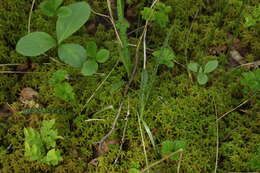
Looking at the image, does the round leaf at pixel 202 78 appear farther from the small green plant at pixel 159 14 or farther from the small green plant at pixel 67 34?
the small green plant at pixel 67 34

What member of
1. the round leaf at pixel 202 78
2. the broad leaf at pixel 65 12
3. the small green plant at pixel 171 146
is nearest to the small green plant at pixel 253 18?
the round leaf at pixel 202 78

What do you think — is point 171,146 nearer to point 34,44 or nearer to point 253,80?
point 253,80

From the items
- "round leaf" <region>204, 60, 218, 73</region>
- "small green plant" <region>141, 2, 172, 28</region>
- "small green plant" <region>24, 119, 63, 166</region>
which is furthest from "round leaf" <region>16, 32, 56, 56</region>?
"round leaf" <region>204, 60, 218, 73</region>

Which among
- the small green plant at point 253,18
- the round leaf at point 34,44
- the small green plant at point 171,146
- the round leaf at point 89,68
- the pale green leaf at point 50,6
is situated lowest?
the small green plant at point 171,146

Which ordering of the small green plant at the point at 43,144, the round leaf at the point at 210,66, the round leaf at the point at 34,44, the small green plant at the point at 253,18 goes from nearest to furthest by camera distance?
the small green plant at the point at 43,144, the round leaf at the point at 34,44, the round leaf at the point at 210,66, the small green plant at the point at 253,18

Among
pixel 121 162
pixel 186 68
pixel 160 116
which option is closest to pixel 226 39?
pixel 186 68

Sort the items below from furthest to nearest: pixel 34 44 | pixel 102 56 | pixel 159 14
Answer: pixel 159 14, pixel 102 56, pixel 34 44

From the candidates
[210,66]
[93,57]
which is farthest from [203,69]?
[93,57]
